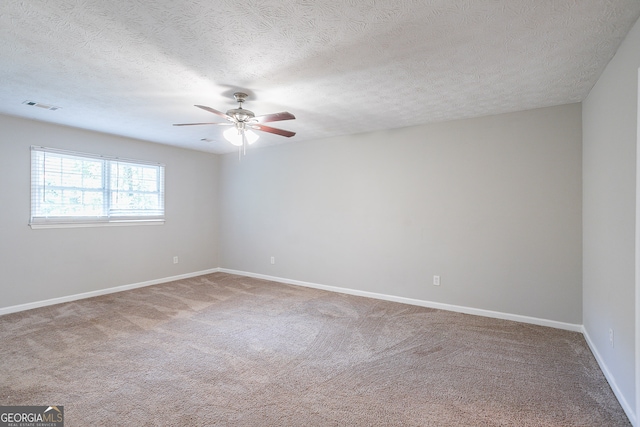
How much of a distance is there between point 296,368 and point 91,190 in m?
4.14

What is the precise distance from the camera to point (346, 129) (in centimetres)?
450

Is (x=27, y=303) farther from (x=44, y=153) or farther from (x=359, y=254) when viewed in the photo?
(x=359, y=254)

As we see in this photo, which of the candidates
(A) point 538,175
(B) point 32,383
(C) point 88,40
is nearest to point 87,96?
(C) point 88,40

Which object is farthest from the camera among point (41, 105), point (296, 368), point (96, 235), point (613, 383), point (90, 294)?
point (96, 235)

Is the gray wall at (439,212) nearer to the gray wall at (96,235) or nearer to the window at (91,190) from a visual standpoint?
the gray wall at (96,235)

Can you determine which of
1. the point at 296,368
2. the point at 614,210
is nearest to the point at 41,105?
the point at 296,368

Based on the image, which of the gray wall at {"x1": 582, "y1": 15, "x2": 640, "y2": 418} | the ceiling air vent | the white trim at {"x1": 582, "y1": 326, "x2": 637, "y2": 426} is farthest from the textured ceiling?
the white trim at {"x1": 582, "y1": 326, "x2": 637, "y2": 426}

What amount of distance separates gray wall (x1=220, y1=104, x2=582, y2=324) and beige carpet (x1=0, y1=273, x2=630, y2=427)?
46 centimetres

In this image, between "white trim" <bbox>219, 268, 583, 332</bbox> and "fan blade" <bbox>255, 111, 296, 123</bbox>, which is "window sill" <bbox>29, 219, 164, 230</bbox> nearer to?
"white trim" <bbox>219, 268, 583, 332</bbox>

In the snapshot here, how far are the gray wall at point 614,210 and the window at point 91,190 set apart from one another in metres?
5.88

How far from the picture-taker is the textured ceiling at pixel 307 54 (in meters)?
1.81

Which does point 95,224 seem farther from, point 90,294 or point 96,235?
point 90,294

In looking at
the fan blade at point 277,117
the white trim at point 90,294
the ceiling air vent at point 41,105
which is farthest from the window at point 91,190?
the fan blade at point 277,117

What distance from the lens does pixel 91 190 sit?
15.1 ft
